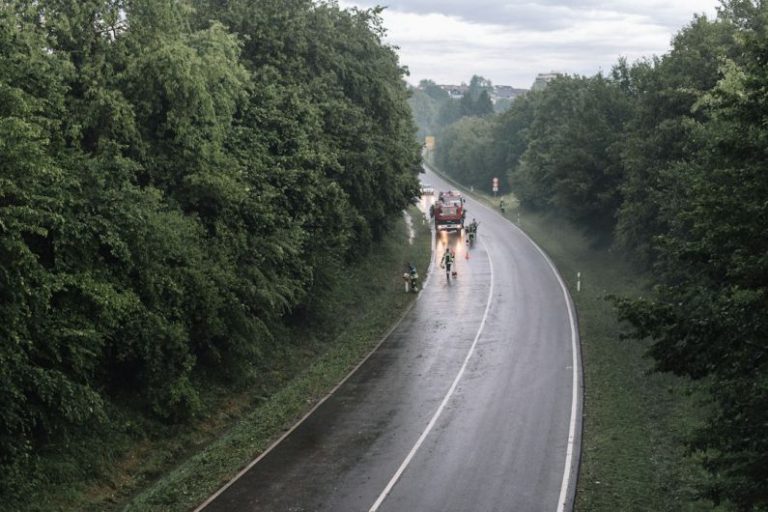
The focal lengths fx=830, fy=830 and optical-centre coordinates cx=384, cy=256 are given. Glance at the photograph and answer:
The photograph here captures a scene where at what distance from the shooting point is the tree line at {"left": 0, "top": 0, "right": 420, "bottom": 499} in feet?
56.7

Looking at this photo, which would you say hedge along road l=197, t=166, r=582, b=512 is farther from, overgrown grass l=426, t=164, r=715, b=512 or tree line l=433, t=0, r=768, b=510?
tree line l=433, t=0, r=768, b=510

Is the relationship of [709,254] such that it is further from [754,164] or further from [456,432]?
[456,432]

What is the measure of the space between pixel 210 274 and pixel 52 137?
541cm

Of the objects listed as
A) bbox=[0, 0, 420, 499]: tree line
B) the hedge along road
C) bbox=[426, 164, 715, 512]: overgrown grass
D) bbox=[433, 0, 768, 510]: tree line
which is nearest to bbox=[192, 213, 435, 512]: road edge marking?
the hedge along road

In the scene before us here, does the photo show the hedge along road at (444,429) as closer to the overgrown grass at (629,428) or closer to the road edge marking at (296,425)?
the road edge marking at (296,425)

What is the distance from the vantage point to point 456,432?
20.9 metres

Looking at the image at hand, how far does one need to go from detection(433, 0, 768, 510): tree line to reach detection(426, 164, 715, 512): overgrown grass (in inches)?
32.8

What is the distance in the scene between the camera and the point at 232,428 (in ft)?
73.5

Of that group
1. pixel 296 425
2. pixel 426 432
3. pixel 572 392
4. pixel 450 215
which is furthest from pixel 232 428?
pixel 450 215

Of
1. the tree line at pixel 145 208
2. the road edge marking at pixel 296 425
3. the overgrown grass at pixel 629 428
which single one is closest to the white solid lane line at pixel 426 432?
the road edge marking at pixel 296 425

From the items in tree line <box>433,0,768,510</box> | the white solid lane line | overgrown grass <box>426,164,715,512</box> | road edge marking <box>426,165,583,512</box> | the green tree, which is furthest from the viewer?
road edge marking <box>426,165,583,512</box>

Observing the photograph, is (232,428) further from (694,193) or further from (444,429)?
(694,193)

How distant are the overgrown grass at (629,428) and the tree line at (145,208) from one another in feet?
33.5

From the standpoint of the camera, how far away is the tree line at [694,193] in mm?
12062
